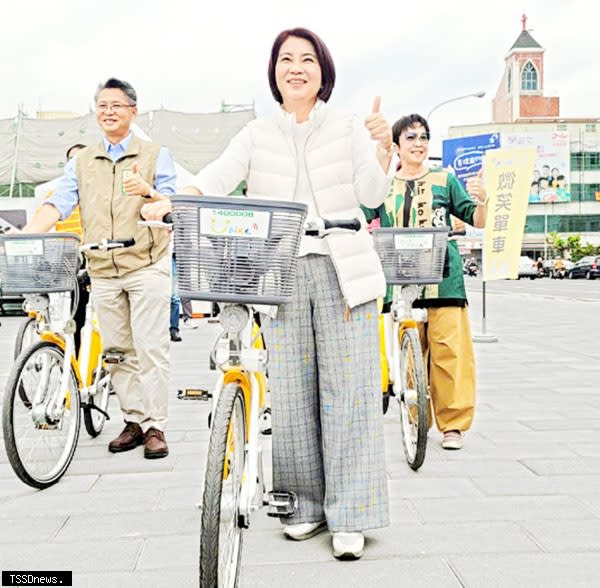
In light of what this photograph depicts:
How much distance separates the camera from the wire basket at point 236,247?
2.26 m

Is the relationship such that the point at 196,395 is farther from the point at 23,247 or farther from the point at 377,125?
the point at 23,247

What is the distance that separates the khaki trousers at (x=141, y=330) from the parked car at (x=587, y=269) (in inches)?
1608

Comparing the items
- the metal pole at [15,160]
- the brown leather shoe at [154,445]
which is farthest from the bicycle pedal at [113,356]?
the metal pole at [15,160]

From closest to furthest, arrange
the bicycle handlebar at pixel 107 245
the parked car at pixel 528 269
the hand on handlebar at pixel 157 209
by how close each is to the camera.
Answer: the hand on handlebar at pixel 157 209
the bicycle handlebar at pixel 107 245
the parked car at pixel 528 269

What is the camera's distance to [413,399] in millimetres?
4051

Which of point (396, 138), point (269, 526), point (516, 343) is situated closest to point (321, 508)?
point (269, 526)

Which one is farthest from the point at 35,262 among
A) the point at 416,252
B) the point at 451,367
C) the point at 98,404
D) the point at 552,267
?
the point at 552,267

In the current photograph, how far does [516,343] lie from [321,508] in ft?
25.5

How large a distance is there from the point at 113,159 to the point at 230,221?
2.26 m

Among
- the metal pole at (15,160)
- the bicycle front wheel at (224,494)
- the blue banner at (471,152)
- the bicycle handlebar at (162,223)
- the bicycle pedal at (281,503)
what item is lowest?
the bicycle pedal at (281,503)

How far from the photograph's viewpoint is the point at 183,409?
6.04 metres

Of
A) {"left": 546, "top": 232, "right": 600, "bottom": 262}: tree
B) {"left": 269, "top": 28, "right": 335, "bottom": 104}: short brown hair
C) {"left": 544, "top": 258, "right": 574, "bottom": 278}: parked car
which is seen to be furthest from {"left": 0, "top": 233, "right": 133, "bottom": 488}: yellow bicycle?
{"left": 546, "top": 232, "right": 600, "bottom": 262}: tree

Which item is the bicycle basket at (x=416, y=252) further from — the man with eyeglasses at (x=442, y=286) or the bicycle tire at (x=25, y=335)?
the bicycle tire at (x=25, y=335)

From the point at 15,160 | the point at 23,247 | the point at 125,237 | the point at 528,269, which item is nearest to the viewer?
the point at 23,247
